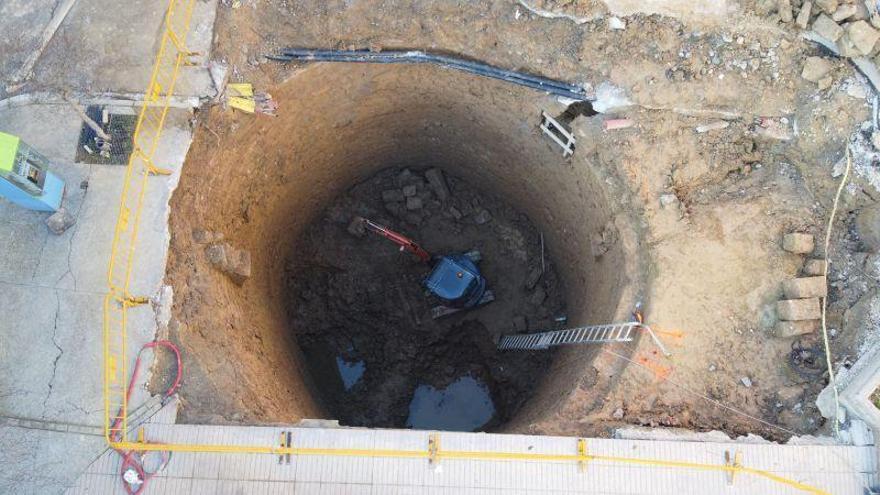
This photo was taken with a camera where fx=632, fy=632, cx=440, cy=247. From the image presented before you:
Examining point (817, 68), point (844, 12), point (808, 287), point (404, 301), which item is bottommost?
point (404, 301)

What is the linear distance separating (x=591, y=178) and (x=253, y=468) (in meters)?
5.79

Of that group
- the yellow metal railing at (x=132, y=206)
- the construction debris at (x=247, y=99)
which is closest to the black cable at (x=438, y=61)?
the construction debris at (x=247, y=99)

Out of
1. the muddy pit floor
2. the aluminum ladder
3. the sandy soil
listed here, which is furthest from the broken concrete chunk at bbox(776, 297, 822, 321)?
the muddy pit floor

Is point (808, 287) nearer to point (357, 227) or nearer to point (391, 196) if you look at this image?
point (391, 196)

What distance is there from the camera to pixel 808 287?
772cm

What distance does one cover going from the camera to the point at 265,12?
8.84 meters

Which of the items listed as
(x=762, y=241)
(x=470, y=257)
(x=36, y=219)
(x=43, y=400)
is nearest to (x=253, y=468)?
(x=43, y=400)

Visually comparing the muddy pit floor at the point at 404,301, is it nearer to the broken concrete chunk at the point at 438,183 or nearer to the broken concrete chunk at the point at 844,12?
the broken concrete chunk at the point at 438,183

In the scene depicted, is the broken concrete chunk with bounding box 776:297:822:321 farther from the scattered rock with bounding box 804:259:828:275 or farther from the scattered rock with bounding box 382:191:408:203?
the scattered rock with bounding box 382:191:408:203

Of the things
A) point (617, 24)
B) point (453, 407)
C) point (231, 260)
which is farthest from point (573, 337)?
point (231, 260)

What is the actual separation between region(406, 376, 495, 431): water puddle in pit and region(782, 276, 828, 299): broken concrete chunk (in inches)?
218

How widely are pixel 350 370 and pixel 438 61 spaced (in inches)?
230

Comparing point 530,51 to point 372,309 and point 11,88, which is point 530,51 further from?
point 11,88

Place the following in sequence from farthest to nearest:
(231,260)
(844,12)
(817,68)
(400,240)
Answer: (400,240), (231,260), (817,68), (844,12)
